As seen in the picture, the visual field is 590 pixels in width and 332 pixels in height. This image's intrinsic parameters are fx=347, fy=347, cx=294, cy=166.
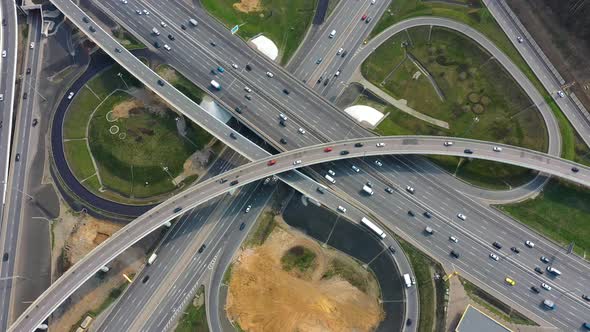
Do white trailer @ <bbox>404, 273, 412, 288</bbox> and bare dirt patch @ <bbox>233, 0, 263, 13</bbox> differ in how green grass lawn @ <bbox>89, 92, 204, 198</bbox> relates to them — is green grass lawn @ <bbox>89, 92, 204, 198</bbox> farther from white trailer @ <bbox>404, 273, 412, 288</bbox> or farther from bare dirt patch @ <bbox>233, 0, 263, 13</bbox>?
white trailer @ <bbox>404, 273, 412, 288</bbox>

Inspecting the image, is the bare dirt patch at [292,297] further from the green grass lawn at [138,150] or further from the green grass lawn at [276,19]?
the green grass lawn at [276,19]

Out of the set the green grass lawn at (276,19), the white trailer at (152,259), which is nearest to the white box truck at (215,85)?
the green grass lawn at (276,19)

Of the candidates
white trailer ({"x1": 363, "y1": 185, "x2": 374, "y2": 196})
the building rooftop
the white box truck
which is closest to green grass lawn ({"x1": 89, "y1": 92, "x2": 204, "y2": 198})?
the white box truck

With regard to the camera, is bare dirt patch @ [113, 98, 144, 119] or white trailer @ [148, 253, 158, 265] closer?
white trailer @ [148, 253, 158, 265]

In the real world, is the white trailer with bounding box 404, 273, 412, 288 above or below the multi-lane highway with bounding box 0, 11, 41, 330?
above

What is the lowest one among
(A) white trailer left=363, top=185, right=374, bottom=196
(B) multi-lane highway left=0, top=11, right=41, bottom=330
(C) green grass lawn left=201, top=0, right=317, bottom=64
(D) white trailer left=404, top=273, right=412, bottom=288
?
(B) multi-lane highway left=0, top=11, right=41, bottom=330

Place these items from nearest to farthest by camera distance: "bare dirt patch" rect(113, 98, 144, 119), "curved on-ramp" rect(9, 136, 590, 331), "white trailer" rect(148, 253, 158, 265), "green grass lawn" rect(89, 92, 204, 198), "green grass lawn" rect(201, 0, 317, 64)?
1. "curved on-ramp" rect(9, 136, 590, 331)
2. "white trailer" rect(148, 253, 158, 265)
3. "green grass lawn" rect(89, 92, 204, 198)
4. "bare dirt patch" rect(113, 98, 144, 119)
5. "green grass lawn" rect(201, 0, 317, 64)

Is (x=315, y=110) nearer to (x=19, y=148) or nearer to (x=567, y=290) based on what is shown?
(x=567, y=290)
